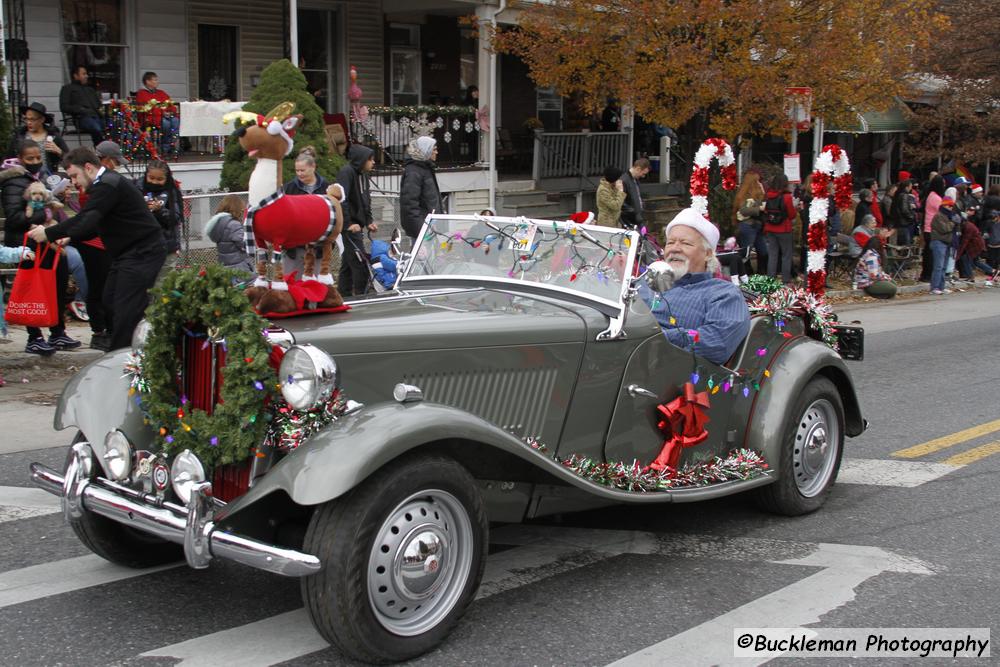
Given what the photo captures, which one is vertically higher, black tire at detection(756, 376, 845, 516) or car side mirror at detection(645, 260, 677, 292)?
car side mirror at detection(645, 260, 677, 292)

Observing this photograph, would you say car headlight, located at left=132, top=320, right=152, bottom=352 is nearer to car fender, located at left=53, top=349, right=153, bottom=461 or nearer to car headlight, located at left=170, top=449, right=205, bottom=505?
car fender, located at left=53, top=349, right=153, bottom=461

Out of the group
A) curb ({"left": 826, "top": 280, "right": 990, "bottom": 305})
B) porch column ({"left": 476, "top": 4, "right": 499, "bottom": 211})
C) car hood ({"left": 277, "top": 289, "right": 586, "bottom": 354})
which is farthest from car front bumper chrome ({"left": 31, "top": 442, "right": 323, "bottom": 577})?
porch column ({"left": 476, "top": 4, "right": 499, "bottom": 211})

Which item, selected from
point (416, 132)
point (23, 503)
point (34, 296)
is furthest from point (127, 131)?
point (23, 503)

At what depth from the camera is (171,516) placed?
4023mm

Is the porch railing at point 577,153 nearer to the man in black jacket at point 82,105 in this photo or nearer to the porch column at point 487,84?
the porch column at point 487,84

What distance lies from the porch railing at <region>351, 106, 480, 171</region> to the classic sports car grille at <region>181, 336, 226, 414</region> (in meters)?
14.8

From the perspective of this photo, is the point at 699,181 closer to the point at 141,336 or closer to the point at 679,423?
the point at 679,423

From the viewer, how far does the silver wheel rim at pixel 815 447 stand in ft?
19.7

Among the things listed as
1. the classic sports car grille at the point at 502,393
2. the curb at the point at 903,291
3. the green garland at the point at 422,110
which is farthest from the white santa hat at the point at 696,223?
the green garland at the point at 422,110

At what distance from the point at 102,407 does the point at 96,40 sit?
14034 millimetres

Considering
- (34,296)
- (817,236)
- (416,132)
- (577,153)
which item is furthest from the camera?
(577,153)

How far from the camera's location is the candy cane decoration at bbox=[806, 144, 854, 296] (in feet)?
29.2

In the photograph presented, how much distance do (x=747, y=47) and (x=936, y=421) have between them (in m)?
9.77

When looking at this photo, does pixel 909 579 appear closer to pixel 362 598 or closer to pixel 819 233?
pixel 362 598
